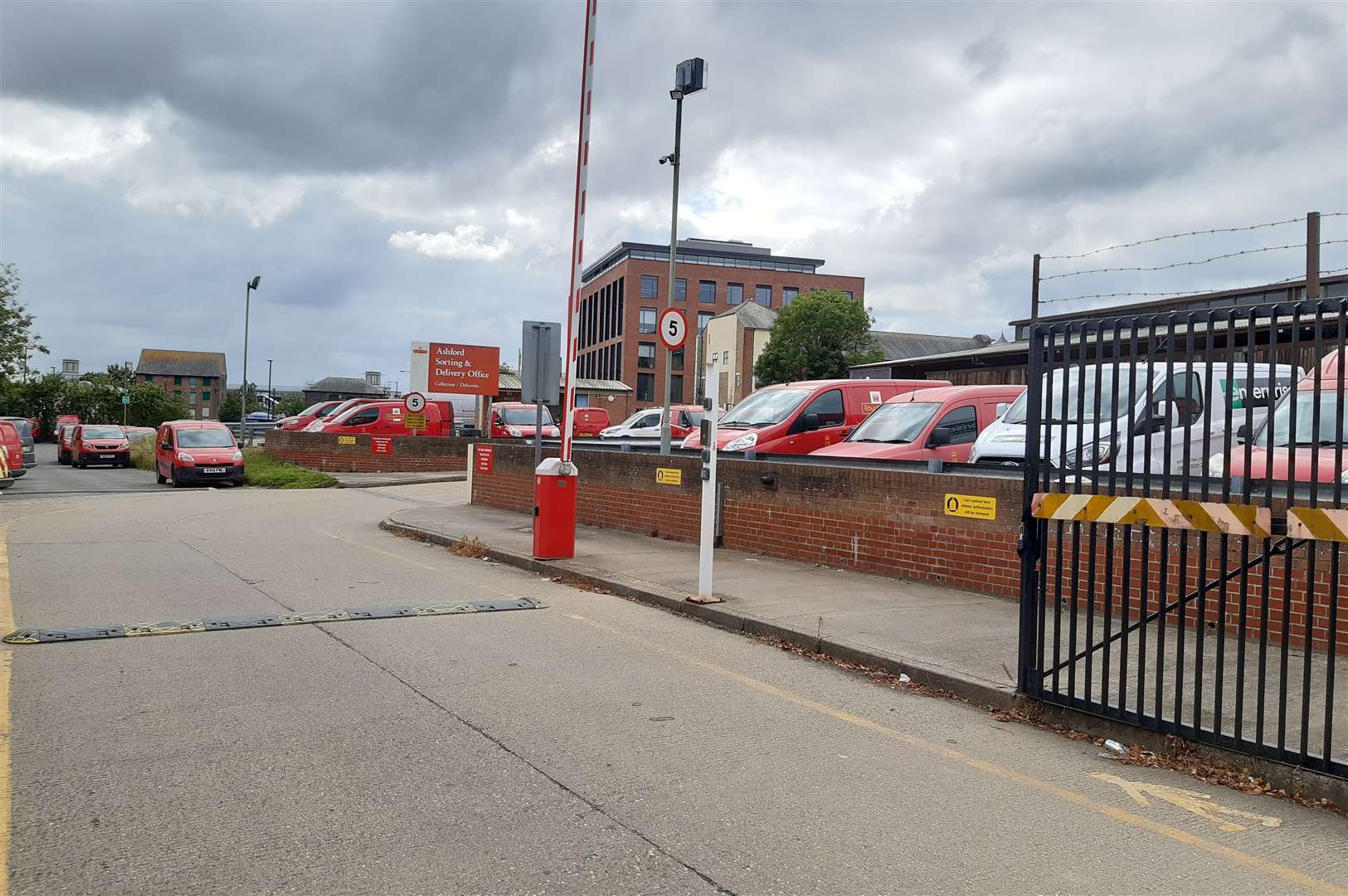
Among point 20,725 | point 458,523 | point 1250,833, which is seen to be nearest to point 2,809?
point 20,725

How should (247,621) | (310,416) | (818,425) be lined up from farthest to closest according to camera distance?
(310,416) → (818,425) → (247,621)

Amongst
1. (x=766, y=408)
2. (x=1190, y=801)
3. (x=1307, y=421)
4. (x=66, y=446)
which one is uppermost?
(x=766, y=408)

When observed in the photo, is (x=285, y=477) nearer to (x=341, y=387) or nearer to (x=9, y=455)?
(x=9, y=455)

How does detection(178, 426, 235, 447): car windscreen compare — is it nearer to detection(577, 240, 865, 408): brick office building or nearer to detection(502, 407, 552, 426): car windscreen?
detection(502, 407, 552, 426): car windscreen

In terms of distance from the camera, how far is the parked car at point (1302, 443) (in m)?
4.88

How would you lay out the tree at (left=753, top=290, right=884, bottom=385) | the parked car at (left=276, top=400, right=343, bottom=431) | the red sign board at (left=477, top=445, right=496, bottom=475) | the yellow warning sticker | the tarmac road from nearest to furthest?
the tarmac road → the yellow warning sticker → the red sign board at (left=477, top=445, right=496, bottom=475) → the parked car at (left=276, top=400, right=343, bottom=431) → the tree at (left=753, top=290, right=884, bottom=385)

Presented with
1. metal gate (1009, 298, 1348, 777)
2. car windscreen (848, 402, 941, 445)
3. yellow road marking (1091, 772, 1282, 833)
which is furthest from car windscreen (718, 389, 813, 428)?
yellow road marking (1091, 772, 1282, 833)

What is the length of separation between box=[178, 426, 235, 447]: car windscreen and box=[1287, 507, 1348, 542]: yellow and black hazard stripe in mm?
29177

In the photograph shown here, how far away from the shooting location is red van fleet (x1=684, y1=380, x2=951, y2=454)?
16641 mm

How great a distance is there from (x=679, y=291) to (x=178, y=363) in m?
92.7

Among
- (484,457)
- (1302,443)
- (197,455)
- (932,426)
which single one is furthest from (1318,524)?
(197,455)

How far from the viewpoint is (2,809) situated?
436 cm

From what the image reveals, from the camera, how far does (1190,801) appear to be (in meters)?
4.87

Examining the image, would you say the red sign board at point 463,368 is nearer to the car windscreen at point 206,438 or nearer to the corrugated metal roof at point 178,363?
the car windscreen at point 206,438
